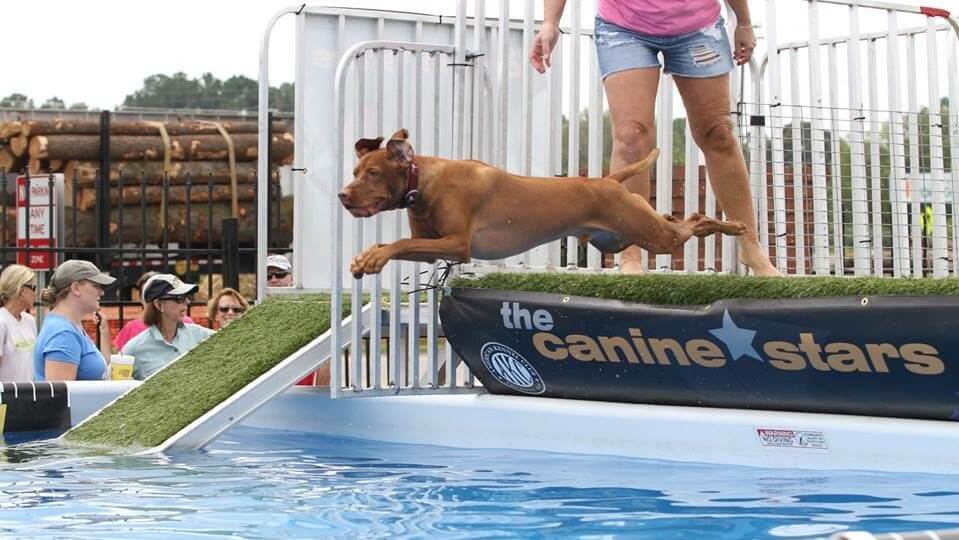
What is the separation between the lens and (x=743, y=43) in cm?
621

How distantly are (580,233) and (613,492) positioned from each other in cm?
128

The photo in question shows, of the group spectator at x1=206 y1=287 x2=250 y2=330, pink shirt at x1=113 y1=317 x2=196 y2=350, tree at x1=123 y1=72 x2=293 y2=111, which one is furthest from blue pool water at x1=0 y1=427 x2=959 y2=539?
tree at x1=123 y1=72 x2=293 y2=111

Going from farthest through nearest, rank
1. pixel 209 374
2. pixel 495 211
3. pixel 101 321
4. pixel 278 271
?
pixel 101 321 → pixel 278 271 → pixel 209 374 → pixel 495 211

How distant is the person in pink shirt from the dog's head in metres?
0.81

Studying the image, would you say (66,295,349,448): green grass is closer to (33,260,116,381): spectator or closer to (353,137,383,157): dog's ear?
(33,260,116,381): spectator

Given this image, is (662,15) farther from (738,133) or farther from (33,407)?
(33,407)

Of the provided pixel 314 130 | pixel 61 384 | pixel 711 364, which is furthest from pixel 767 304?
pixel 61 384

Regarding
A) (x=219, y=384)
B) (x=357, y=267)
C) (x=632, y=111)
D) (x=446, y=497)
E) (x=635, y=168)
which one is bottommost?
(x=446, y=497)

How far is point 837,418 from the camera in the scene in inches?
202

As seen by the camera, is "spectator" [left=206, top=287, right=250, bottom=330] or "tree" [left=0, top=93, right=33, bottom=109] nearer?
"spectator" [left=206, top=287, right=250, bottom=330]

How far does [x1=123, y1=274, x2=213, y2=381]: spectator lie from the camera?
8.03m

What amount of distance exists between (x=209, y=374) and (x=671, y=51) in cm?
262

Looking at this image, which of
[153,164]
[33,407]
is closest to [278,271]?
[33,407]

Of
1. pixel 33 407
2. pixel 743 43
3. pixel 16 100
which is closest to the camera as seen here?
pixel 743 43
